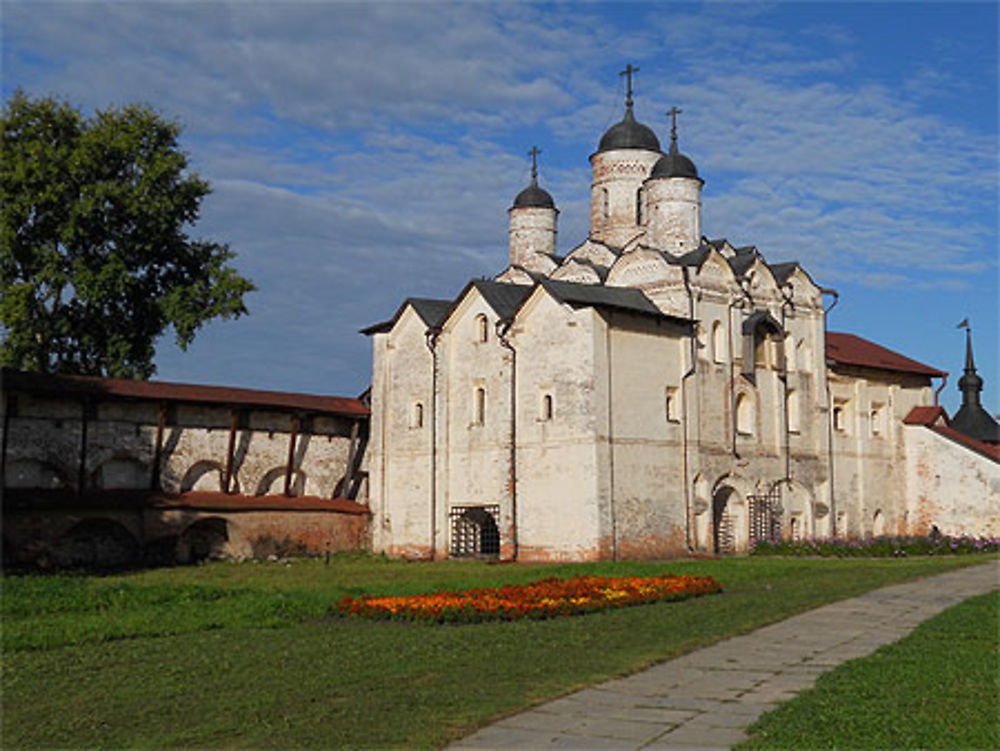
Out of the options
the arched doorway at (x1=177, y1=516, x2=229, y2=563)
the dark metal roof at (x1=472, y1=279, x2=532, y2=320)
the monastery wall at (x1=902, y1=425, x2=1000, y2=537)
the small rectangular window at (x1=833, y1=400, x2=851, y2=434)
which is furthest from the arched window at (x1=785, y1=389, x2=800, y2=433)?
the arched doorway at (x1=177, y1=516, x2=229, y2=563)

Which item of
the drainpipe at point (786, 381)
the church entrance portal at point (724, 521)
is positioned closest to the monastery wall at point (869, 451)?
the drainpipe at point (786, 381)

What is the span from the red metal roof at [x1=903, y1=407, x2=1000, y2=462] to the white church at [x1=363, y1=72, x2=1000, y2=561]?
0.30 feet

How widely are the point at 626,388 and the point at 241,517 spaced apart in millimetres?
10372

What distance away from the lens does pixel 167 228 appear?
31.0 metres

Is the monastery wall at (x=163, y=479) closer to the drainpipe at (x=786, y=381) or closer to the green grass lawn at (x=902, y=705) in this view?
the drainpipe at (x=786, y=381)

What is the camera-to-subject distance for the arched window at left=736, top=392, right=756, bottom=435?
29.7 meters

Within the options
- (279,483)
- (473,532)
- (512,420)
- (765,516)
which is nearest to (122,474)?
(279,483)

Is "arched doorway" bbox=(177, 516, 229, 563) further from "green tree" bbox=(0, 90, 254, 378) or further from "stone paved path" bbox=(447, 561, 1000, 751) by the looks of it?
"stone paved path" bbox=(447, 561, 1000, 751)

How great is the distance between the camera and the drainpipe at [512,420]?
2675 centimetres

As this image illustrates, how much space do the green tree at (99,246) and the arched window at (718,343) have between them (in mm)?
13330

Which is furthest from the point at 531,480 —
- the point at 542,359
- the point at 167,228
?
the point at 167,228

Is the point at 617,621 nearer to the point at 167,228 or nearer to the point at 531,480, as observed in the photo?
the point at 531,480

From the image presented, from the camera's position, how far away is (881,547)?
26.4m

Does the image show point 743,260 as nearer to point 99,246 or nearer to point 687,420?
point 687,420
